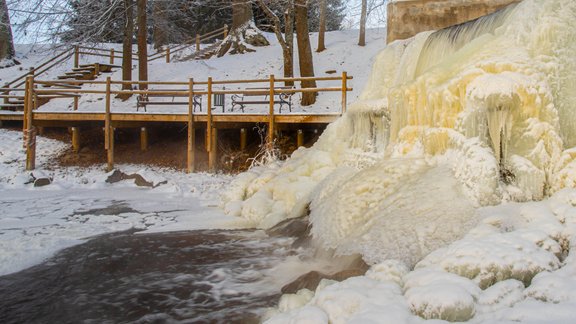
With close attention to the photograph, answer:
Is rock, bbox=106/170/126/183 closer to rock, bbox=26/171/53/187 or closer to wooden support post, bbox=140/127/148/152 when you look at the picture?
rock, bbox=26/171/53/187

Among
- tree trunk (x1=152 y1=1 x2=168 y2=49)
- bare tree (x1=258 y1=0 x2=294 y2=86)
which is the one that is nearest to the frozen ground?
bare tree (x1=258 y1=0 x2=294 y2=86)

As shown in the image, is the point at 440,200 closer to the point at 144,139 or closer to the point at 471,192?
the point at 471,192

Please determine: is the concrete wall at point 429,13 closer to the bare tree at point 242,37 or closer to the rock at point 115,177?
the rock at point 115,177

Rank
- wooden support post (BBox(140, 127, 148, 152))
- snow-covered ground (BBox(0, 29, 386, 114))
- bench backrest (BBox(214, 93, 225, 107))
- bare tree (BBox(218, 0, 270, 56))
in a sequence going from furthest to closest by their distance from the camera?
bare tree (BBox(218, 0, 270, 56))
snow-covered ground (BBox(0, 29, 386, 114))
wooden support post (BBox(140, 127, 148, 152))
bench backrest (BBox(214, 93, 225, 107))

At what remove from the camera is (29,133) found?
549 inches

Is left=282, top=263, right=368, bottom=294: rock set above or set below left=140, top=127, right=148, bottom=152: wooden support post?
below

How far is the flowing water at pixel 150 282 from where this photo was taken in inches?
180

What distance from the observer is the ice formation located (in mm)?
4969

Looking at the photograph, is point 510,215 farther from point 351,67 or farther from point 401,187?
point 351,67

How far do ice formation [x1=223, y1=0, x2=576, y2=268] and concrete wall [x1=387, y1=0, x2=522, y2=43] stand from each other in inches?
77.1

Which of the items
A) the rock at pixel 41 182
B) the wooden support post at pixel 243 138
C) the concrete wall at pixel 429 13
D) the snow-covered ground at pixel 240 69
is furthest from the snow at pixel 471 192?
the snow-covered ground at pixel 240 69

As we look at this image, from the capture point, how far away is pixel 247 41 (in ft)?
79.1

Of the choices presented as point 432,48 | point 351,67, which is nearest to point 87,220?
point 432,48

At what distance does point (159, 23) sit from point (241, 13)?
3724mm
